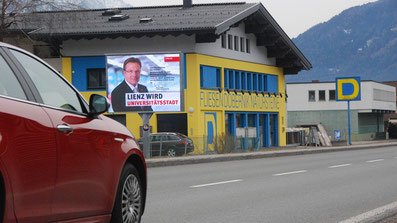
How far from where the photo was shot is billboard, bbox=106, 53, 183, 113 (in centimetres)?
3089

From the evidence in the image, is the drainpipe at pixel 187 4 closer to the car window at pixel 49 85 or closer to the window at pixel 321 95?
the car window at pixel 49 85

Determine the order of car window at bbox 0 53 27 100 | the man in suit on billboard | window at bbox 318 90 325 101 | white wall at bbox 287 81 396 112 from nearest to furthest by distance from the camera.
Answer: car window at bbox 0 53 27 100 < the man in suit on billboard < white wall at bbox 287 81 396 112 < window at bbox 318 90 325 101

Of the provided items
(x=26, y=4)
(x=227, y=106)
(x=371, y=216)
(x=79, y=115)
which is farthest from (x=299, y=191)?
(x=227, y=106)

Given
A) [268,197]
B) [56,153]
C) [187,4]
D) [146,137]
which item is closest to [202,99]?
[187,4]

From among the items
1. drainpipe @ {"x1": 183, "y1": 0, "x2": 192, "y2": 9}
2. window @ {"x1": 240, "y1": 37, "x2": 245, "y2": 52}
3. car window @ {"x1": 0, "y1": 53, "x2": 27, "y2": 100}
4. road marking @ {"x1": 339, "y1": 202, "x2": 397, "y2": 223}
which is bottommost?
road marking @ {"x1": 339, "y1": 202, "x2": 397, "y2": 223}

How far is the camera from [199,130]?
4181 cm

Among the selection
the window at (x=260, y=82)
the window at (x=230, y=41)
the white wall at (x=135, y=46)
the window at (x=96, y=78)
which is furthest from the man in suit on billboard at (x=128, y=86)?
the window at (x=260, y=82)

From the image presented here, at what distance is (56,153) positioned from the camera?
5012 mm

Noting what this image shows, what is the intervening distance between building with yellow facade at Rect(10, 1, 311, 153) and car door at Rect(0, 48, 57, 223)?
99.7 feet

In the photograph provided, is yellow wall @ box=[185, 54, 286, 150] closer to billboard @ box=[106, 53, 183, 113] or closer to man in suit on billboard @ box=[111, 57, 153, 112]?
billboard @ box=[106, 53, 183, 113]

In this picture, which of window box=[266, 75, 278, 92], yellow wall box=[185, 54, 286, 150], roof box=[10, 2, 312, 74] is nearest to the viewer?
roof box=[10, 2, 312, 74]

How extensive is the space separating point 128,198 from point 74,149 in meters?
1.37

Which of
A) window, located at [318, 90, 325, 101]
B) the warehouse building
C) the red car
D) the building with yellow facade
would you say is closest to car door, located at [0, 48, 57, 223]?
the red car

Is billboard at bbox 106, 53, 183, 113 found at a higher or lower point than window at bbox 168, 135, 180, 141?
higher
